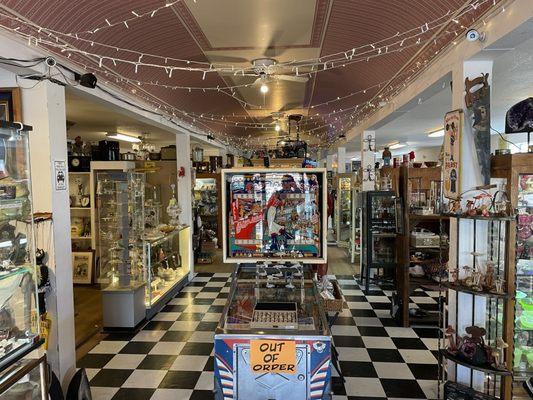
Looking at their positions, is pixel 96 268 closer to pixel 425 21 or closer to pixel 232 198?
pixel 232 198

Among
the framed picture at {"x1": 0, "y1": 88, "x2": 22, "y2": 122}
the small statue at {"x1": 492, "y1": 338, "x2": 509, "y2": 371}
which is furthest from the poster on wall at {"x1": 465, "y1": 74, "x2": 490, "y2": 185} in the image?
the framed picture at {"x1": 0, "y1": 88, "x2": 22, "y2": 122}

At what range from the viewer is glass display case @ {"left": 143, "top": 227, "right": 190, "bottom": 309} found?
4966 mm

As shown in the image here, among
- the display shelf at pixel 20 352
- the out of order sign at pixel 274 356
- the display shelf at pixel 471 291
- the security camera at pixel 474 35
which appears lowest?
the out of order sign at pixel 274 356

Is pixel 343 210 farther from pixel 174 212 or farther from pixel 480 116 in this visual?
pixel 480 116

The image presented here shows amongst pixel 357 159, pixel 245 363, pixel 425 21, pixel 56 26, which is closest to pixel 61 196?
pixel 56 26

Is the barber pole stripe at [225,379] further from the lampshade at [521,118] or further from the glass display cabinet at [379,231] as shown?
the glass display cabinet at [379,231]

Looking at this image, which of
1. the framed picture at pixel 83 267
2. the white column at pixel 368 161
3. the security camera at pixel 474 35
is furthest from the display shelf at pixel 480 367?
the framed picture at pixel 83 267

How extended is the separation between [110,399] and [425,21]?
4.10 meters

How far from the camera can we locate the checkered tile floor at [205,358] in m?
3.32

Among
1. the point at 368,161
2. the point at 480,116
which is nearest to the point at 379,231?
the point at 368,161

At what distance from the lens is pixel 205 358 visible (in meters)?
3.94

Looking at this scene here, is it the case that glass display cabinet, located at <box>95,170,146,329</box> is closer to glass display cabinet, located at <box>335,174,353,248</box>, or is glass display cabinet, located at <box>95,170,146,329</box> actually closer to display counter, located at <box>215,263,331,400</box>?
display counter, located at <box>215,263,331,400</box>

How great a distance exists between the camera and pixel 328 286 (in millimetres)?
3814

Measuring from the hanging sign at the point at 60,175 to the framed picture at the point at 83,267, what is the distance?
3.90 meters
